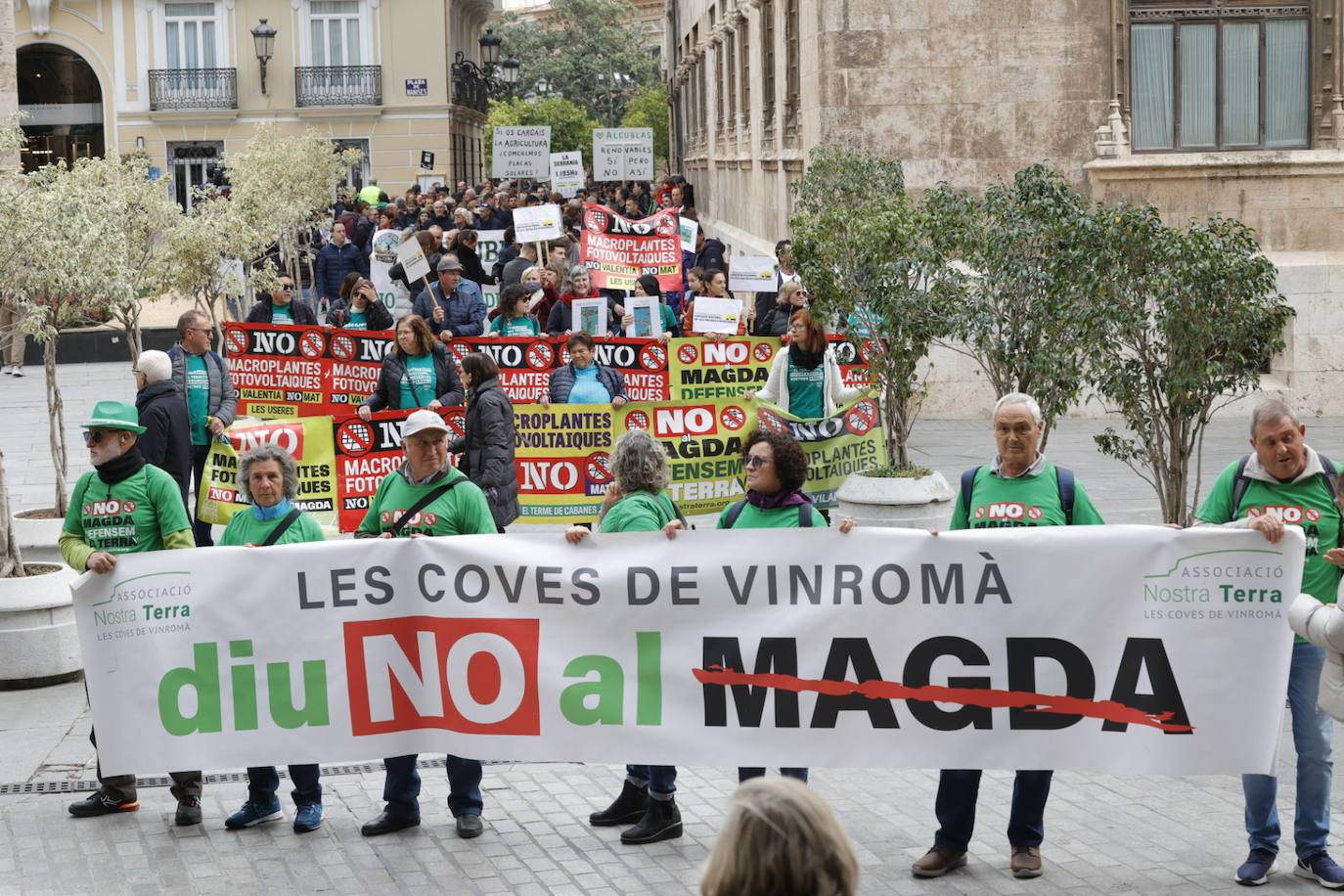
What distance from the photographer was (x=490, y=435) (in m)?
10.5

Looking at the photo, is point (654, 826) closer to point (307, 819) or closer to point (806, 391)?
point (307, 819)

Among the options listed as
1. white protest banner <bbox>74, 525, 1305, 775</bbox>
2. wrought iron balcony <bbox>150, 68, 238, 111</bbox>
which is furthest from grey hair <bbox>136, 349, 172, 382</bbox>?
wrought iron balcony <bbox>150, 68, 238, 111</bbox>

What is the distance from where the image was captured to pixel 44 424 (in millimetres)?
20641

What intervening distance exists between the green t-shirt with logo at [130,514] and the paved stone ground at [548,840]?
1150 mm

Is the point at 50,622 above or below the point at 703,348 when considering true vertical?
below

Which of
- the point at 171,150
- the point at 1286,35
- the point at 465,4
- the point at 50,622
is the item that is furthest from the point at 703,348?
the point at 465,4

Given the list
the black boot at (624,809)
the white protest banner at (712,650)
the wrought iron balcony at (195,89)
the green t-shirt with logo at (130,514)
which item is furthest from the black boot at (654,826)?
the wrought iron balcony at (195,89)

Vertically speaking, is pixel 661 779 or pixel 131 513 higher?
pixel 131 513

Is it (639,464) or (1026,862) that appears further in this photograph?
(639,464)

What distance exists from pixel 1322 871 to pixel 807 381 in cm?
685

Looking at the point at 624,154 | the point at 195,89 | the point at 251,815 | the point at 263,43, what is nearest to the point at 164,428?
the point at 251,815

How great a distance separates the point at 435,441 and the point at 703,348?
6.91 m

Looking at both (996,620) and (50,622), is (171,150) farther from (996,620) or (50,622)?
(996,620)

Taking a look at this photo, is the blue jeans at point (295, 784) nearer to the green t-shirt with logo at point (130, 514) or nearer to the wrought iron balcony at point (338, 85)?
the green t-shirt with logo at point (130, 514)
